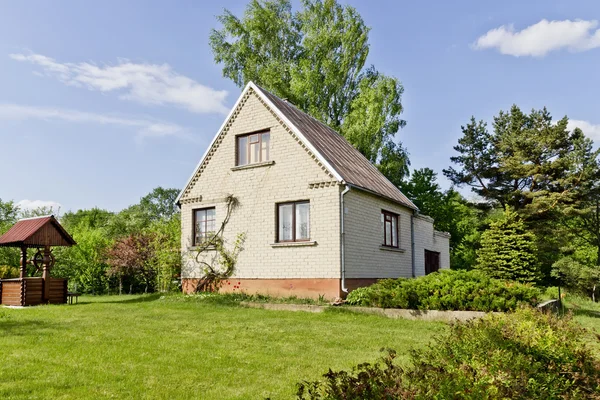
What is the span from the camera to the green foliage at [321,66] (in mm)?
29375

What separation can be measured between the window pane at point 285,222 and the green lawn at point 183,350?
3.94m

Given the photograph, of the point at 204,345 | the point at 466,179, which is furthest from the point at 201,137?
the point at 466,179

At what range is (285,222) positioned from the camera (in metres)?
17.2

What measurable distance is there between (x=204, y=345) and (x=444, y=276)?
8.09m

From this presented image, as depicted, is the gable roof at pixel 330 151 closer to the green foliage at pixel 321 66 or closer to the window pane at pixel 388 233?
the window pane at pixel 388 233

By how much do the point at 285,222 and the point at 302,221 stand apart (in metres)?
0.74

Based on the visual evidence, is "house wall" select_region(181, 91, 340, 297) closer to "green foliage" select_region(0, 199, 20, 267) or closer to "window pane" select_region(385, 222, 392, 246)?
"window pane" select_region(385, 222, 392, 246)

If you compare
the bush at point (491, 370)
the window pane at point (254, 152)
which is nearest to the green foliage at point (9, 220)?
the window pane at point (254, 152)

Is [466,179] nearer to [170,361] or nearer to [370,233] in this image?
[370,233]

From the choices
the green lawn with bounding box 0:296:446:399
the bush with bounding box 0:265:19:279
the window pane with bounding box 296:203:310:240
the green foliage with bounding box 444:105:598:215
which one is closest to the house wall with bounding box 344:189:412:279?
the window pane with bounding box 296:203:310:240

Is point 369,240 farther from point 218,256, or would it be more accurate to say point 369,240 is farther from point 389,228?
point 218,256

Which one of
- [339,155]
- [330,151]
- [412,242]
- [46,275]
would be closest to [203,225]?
[330,151]

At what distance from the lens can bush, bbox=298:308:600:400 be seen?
3.65 m

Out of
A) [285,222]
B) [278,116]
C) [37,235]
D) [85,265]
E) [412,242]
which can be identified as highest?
[278,116]
